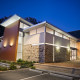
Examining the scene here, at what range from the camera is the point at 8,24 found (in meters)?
19.9

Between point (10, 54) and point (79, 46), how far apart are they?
18622mm

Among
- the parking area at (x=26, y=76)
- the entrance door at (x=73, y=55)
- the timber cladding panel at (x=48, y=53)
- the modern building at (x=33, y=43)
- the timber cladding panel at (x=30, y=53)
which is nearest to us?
the parking area at (x=26, y=76)

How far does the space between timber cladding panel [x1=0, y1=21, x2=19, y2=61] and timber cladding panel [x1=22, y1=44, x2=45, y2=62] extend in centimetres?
196

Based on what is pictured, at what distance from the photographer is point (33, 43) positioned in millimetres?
15664

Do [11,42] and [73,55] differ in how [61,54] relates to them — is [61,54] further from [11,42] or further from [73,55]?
[11,42]

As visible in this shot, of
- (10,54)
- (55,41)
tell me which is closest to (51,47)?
(55,41)

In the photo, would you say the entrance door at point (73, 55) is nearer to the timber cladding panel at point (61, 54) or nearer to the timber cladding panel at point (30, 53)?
the timber cladding panel at point (61, 54)

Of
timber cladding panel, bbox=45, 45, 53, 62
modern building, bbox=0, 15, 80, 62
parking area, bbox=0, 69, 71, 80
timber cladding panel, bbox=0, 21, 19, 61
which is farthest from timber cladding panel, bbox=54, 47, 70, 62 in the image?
parking area, bbox=0, 69, 71, 80

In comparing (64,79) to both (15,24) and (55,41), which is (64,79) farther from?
(15,24)

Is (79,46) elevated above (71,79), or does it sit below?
above

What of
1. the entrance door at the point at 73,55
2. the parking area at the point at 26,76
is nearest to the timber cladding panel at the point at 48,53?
the parking area at the point at 26,76

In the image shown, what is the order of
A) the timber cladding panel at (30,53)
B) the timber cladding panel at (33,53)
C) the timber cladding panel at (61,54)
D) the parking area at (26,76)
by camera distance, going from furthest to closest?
the timber cladding panel at (61,54)
the timber cladding panel at (30,53)
the timber cladding panel at (33,53)
the parking area at (26,76)

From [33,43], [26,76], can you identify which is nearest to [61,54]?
[33,43]

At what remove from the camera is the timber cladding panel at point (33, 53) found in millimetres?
14030
